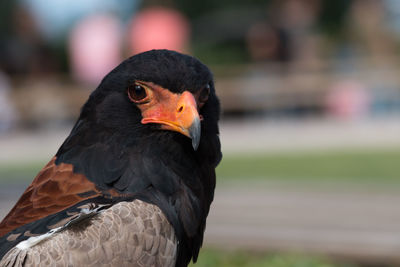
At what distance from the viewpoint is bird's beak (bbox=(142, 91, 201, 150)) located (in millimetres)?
2824

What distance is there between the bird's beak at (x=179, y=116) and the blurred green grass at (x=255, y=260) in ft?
5.17

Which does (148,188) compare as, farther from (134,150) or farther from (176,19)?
(176,19)

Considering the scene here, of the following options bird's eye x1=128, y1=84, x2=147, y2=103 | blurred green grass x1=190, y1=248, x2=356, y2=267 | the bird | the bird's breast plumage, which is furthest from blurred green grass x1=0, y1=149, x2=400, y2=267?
the bird's breast plumage

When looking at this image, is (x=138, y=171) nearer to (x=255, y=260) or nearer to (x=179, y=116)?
(x=179, y=116)

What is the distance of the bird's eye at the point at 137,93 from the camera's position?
9.68 ft

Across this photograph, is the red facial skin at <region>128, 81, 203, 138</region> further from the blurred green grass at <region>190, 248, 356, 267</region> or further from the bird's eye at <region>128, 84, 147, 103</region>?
the blurred green grass at <region>190, 248, 356, 267</region>

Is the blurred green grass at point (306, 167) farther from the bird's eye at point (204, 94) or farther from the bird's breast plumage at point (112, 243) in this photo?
the bird's breast plumage at point (112, 243)

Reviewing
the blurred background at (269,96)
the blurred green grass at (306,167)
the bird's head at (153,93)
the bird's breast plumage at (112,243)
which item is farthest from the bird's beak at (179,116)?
the blurred green grass at (306,167)

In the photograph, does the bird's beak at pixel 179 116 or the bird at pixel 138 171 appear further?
the bird's beak at pixel 179 116

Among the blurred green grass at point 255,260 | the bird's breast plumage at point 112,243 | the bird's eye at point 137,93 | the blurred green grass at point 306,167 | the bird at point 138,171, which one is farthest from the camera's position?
the blurred green grass at point 306,167

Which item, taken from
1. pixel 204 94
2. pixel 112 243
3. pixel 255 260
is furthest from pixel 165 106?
pixel 255 260

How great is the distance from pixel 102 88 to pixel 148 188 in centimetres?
44

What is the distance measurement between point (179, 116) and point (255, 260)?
73.3 inches

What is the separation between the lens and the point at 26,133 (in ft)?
47.6
